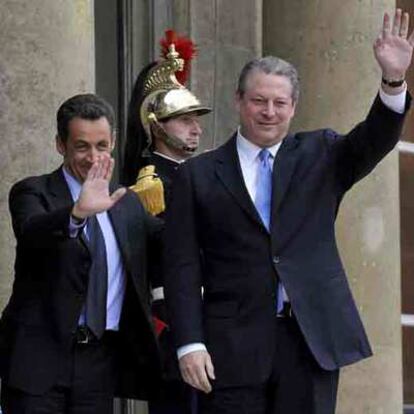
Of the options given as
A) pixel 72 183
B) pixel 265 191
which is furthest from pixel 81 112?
pixel 265 191

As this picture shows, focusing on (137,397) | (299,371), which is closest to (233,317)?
(299,371)

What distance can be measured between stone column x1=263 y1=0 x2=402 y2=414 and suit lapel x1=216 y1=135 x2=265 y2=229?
349 centimetres

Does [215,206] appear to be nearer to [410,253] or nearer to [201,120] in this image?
[201,120]

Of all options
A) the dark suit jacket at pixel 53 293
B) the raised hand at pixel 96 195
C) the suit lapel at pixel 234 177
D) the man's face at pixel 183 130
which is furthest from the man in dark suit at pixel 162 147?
the raised hand at pixel 96 195

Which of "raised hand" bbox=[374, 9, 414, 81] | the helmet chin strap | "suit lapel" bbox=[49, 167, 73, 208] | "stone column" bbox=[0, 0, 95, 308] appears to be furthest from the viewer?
"stone column" bbox=[0, 0, 95, 308]

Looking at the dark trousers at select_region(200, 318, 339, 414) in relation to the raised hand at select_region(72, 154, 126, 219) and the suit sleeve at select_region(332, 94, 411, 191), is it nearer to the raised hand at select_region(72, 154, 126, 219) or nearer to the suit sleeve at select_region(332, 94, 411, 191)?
the suit sleeve at select_region(332, 94, 411, 191)

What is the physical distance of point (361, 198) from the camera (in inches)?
373

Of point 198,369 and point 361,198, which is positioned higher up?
point 361,198

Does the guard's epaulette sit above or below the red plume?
below

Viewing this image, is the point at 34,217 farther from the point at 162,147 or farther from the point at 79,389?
the point at 162,147

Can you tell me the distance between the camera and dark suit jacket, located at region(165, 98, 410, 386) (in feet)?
18.9

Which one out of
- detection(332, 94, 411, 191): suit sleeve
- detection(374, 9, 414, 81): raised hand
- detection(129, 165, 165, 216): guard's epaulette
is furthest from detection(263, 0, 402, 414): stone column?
detection(374, 9, 414, 81): raised hand

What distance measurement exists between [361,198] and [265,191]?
143 inches

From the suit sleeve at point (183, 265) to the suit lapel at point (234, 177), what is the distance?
115 mm
